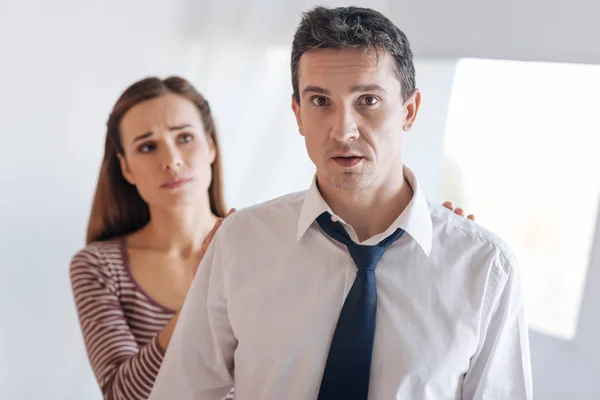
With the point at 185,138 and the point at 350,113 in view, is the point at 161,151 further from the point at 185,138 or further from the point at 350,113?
the point at 350,113

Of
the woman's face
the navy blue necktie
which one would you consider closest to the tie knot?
the navy blue necktie

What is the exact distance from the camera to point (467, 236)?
1581mm

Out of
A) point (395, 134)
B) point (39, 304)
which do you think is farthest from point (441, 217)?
point (39, 304)

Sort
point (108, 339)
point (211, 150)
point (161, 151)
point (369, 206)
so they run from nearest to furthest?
1. point (369, 206)
2. point (108, 339)
3. point (161, 151)
4. point (211, 150)

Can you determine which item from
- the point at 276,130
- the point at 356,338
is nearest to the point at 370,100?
the point at 356,338

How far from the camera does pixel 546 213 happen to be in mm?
2486

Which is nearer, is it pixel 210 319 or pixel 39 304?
pixel 210 319

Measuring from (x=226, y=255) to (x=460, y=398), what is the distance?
62 centimetres

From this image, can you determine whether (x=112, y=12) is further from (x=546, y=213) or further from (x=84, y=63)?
(x=546, y=213)

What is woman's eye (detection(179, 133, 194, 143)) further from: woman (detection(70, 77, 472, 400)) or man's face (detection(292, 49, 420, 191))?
man's face (detection(292, 49, 420, 191))

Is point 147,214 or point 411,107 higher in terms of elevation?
point 411,107

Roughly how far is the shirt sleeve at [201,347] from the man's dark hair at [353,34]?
20.6 inches

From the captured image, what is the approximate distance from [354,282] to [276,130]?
1243mm

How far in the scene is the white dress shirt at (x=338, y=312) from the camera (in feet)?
4.94
